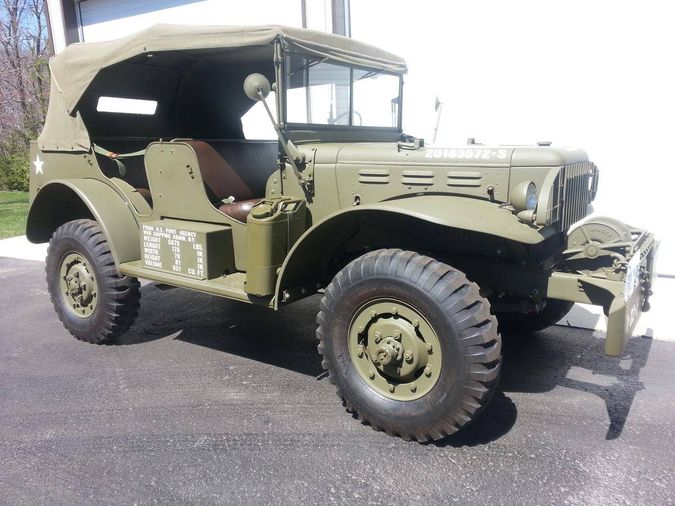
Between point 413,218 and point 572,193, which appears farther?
point 572,193

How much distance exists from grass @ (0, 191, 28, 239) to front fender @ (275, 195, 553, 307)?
8433 mm

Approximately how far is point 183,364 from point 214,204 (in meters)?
1.17

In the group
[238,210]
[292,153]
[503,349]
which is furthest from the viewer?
[503,349]

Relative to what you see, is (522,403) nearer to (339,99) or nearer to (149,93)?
(339,99)

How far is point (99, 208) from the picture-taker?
4.24 meters

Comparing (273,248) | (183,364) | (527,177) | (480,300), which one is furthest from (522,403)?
(183,364)

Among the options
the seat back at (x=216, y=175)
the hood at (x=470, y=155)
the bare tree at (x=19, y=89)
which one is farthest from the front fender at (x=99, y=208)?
the bare tree at (x=19, y=89)

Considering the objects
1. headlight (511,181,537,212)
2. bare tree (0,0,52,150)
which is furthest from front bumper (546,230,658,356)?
bare tree (0,0,52,150)

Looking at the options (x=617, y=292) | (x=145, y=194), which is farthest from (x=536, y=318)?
(x=145, y=194)

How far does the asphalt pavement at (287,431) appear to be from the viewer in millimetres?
2662

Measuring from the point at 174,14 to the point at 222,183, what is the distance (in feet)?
23.3

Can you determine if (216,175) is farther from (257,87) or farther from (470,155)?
(470,155)

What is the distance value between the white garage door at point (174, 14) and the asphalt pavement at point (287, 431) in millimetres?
5741

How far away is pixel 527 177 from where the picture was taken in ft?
9.83
